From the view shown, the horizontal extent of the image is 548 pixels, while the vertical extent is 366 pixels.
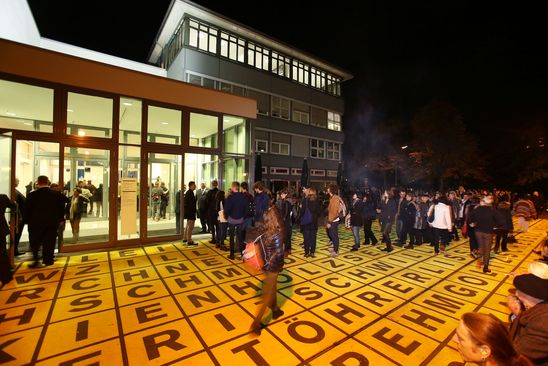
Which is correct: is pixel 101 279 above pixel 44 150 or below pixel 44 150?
below

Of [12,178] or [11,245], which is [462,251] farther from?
[12,178]

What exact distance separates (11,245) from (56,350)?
439cm

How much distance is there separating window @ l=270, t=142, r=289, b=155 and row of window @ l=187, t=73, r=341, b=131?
2.75 m

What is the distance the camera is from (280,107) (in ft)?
85.6

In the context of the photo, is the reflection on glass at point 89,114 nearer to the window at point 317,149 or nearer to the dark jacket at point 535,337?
the dark jacket at point 535,337

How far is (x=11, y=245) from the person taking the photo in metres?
6.05

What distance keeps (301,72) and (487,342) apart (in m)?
29.8

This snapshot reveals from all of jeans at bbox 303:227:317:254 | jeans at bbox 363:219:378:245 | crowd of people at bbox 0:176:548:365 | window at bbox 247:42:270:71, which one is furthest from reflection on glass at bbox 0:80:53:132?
window at bbox 247:42:270:71

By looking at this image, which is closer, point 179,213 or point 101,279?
point 101,279

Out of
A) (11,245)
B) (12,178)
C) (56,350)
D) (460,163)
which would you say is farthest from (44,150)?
(460,163)

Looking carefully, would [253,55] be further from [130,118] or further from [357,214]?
[357,214]

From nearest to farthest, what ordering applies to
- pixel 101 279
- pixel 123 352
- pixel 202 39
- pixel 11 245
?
1. pixel 123 352
2. pixel 101 279
3. pixel 11 245
4. pixel 202 39

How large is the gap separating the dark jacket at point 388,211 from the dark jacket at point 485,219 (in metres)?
2.60

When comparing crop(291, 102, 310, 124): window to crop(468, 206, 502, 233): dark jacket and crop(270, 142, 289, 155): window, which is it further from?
crop(468, 206, 502, 233): dark jacket
